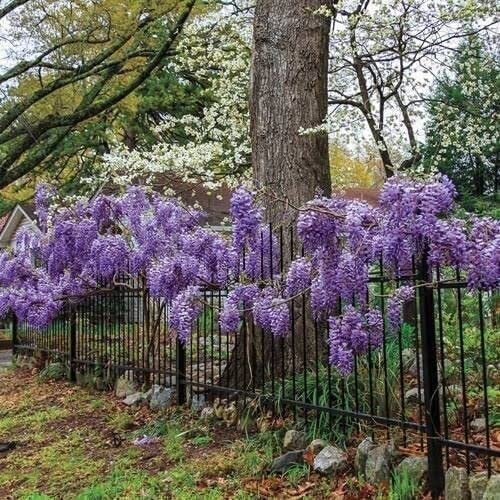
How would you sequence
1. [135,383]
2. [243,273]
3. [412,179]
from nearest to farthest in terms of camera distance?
[412,179]
[243,273]
[135,383]

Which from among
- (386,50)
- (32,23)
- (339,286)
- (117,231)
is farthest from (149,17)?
(339,286)

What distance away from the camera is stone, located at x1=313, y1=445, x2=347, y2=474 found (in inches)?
156

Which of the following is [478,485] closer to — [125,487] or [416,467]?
[416,467]

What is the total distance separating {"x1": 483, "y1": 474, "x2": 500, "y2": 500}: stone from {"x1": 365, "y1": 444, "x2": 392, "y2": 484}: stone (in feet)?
2.28

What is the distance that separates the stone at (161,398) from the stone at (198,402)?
0.37m

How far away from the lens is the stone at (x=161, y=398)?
6180mm

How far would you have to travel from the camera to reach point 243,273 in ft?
15.9

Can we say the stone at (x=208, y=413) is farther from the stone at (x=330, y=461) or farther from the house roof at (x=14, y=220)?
the house roof at (x=14, y=220)

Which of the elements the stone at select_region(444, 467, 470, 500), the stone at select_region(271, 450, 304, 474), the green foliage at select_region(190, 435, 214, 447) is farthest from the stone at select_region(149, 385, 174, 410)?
the stone at select_region(444, 467, 470, 500)

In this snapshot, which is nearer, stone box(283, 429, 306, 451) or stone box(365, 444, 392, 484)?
stone box(365, 444, 392, 484)

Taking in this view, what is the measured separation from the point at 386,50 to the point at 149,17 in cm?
499

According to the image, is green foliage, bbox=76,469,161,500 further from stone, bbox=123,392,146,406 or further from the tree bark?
the tree bark

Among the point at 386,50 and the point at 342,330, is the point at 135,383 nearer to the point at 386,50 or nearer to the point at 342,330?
the point at 342,330

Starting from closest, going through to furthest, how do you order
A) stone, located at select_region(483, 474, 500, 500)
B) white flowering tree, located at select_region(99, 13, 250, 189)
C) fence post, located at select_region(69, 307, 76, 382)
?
stone, located at select_region(483, 474, 500, 500) → fence post, located at select_region(69, 307, 76, 382) → white flowering tree, located at select_region(99, 13, 250, 189)
